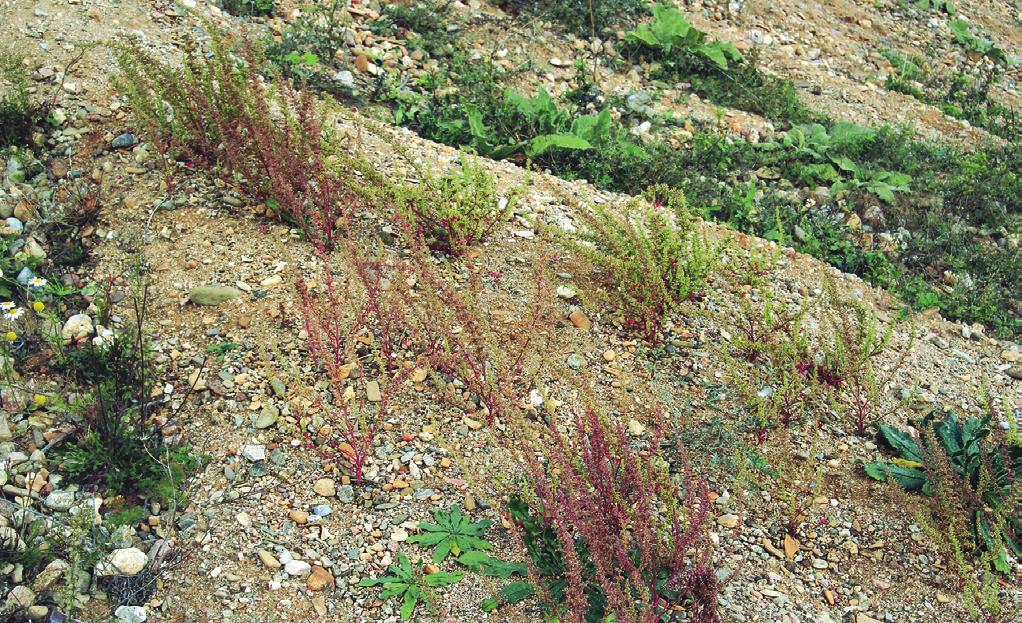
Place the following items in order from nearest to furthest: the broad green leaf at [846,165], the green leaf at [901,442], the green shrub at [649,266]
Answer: the green leaf at [901,442], the green shrub at [649,266], the broad green leaf at [846,165]

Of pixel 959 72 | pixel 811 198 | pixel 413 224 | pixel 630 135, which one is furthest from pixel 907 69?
pixel 413 224

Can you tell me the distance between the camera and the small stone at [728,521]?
3553mm

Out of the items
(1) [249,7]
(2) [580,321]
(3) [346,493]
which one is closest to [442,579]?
(3) [346,493]

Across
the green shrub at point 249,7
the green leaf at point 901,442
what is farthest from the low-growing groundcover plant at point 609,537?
the green shrub at point 249,7

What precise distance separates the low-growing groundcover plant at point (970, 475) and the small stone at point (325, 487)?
2359 mm

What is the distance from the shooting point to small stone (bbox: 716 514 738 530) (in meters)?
3.55

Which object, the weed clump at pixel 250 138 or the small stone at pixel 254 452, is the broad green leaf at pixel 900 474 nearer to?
the small stone at pixel 254 452

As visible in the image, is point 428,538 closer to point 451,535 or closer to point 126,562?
point 451,535

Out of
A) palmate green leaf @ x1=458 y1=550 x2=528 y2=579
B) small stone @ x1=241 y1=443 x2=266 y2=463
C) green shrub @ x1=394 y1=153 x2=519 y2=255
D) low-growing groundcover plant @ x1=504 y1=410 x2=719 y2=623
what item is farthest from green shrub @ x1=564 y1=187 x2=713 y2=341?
small stone @ x1=241 y1=443 x2=266 y2=463

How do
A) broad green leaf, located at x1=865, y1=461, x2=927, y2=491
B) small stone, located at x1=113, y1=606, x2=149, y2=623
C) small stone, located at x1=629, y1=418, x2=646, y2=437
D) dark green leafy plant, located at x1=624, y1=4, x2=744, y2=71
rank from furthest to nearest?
dark green leafy plant, located at x1=624, y1=4, x2=744, y2=71 < small stone, located at x1=629, y1=418, x2=646, y2=437 < broad green leaf, located at x1=865, y1=461, x2=927, y2=491 < small stone, located at x1=113, y1=606, x2=149, y2=623

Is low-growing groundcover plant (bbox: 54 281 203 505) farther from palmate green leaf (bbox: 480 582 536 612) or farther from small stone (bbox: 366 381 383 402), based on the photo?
palmate green leaf (bbox: 480 582 536 612)

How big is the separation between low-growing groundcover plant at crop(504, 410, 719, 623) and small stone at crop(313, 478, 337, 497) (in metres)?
0.78

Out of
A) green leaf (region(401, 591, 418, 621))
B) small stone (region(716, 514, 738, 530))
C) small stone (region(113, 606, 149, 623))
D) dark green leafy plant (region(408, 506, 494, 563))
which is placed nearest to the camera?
small stone (region(113, 606, 149, 623))

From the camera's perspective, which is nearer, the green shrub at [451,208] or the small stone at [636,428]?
the small stone at [636,428]
